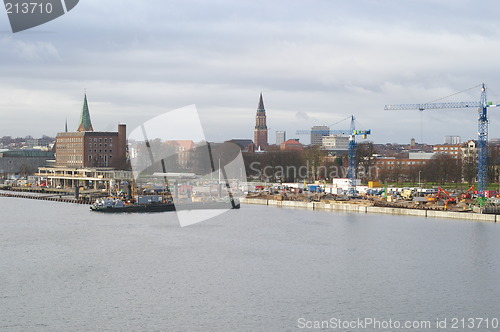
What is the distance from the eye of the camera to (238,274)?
16719mm

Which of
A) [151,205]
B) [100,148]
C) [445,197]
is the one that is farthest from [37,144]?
[445,197]

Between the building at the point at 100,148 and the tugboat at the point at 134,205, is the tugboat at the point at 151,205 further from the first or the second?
the building at the point at 100,148

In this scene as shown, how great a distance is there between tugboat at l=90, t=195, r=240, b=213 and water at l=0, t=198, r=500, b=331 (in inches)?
225

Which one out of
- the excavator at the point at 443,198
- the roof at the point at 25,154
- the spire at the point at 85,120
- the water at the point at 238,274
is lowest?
the water at the point at 238,274

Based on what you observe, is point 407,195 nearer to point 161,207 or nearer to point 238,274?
point 161,207

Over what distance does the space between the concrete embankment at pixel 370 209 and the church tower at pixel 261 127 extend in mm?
70637

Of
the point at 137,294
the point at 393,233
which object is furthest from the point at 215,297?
the point at 393,233

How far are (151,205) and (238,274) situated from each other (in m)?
17.5

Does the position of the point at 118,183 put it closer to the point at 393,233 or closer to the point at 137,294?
the point at 393,233

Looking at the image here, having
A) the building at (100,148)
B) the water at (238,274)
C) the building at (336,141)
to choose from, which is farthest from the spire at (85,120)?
the building at (336,141)

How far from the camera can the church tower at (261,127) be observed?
109625 millimetres

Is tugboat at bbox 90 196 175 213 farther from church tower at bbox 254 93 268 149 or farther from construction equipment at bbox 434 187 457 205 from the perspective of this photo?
church tower at bbox 254 93 268 149

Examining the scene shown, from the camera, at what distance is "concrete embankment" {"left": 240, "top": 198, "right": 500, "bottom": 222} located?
2777 centimetres

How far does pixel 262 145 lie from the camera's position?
108750mm
